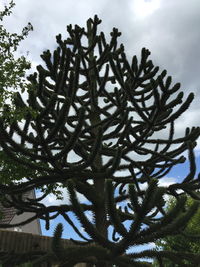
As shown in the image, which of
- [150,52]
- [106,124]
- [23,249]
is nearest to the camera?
[106,124]

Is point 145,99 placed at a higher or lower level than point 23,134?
higher

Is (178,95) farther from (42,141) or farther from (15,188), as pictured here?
(15,188)

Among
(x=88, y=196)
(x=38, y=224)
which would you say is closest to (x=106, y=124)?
(x=88, y=196)

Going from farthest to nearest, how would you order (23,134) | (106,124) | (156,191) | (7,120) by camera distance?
(7,120), (106,124), (23,134), (156,191)

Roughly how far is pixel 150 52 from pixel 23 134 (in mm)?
4506

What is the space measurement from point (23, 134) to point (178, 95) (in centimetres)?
345

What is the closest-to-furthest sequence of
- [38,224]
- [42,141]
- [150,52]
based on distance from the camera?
[42,141] < [150,52] < [38,224]

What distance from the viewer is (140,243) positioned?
3941 mm

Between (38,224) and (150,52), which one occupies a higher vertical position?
(150,52)

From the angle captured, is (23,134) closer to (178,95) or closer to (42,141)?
(42,141)

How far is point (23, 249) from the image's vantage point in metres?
11.4

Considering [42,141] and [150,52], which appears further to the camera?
[150,52]

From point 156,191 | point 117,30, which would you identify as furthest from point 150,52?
point 156,191

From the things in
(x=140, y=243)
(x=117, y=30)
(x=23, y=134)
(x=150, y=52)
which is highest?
(x=117, y=30)
